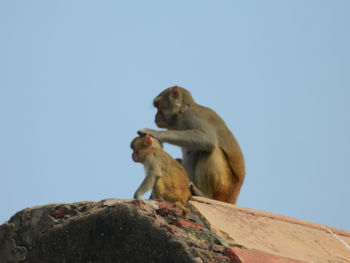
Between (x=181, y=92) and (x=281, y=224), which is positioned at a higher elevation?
(x=181, y=92)

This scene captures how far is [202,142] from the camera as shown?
13.5 m

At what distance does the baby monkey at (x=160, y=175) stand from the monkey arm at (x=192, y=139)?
1672 mm

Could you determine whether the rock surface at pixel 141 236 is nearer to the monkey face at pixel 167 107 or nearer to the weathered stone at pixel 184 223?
the weathered stone at pixel 184 223

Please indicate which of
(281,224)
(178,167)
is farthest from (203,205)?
(178,167)

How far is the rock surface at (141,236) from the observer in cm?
680

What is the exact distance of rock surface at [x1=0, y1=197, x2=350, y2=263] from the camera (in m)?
6.80

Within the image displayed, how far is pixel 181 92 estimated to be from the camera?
14.2 metres

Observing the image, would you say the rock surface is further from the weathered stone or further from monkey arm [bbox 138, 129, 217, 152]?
monkey arm [bbox 138, 129, 217, 152]

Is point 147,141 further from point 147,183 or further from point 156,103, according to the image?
point 156,103

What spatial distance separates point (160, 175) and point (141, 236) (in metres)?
4.21

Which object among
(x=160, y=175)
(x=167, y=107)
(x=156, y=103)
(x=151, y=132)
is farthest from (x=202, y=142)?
(x=160, y=175)

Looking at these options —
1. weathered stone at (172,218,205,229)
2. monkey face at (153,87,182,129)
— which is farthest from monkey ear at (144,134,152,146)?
weathered stone at (172,218,205,229)

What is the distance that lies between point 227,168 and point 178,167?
244cm

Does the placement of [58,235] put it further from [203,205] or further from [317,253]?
[317,253]
